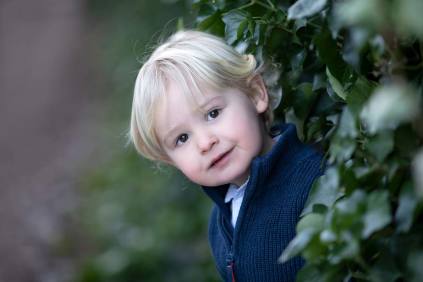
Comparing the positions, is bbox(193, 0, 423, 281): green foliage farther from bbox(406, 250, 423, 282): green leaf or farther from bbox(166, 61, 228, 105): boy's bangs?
bbox(166, 61, 228, 105): boy's bangs

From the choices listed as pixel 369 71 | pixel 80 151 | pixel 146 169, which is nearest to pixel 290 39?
pixel 369 71

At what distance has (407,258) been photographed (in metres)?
1.11

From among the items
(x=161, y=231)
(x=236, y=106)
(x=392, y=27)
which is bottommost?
(x=161, y=231)

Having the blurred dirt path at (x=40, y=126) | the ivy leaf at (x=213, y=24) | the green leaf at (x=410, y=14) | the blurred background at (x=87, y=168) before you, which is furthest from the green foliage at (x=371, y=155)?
the blurred dirt path at (x=40, y=126)

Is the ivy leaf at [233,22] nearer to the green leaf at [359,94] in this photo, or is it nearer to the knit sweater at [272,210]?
the knit sweater at [272,210]

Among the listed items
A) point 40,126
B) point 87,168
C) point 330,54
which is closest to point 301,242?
point 330,54

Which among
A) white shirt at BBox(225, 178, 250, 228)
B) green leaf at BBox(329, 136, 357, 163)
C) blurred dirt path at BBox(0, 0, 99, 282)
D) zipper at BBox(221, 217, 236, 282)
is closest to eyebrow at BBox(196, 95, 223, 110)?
white shirt at BBox(225, 178, 250, 228)

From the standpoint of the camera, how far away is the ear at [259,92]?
2.00m

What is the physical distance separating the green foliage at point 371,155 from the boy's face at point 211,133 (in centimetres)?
41

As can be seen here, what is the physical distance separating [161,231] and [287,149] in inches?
120

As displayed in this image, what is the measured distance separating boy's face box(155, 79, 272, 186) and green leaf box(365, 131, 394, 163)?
0.73 meters

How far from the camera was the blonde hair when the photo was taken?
6.22 feet

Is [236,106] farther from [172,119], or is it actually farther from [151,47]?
[151,47]

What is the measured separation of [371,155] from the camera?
1.21 m
